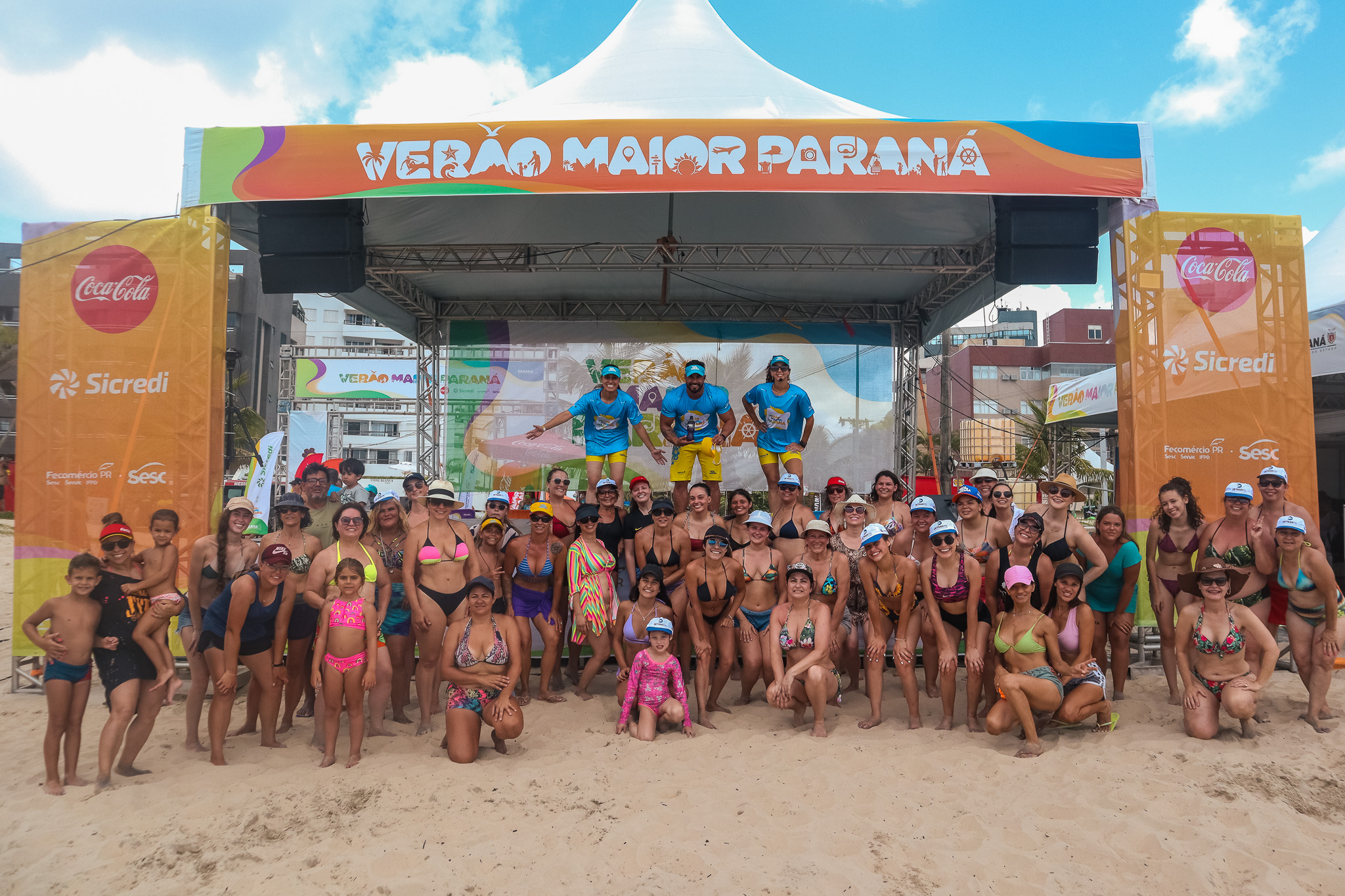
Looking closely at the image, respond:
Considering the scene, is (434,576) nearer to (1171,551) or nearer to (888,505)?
(888,505)

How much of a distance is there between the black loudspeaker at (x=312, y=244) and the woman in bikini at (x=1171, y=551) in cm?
Answer: 658

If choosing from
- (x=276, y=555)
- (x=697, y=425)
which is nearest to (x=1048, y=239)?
(x=697, y=425)

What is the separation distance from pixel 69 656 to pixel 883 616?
4.54 metres

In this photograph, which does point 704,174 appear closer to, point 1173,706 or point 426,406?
point 1173,706

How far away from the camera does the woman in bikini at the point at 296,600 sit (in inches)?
179

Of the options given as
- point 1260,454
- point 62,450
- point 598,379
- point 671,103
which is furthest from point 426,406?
point 1260,454

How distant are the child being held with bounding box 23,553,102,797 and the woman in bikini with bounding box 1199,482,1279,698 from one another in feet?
20.6

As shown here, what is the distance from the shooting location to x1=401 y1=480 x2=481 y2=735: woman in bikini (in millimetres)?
4750

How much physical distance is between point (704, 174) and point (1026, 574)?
3.69 meters

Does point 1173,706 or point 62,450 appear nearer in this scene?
point 1173,706

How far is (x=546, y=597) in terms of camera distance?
5.27 m

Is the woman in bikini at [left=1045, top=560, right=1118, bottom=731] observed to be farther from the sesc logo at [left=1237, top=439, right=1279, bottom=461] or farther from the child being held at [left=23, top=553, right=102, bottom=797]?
the child being held at [left=23, top=553, right=102, bottom=797]

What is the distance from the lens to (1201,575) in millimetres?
4504

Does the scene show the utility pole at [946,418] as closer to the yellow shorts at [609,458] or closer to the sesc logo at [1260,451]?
the sesc logo at [1260,451]
